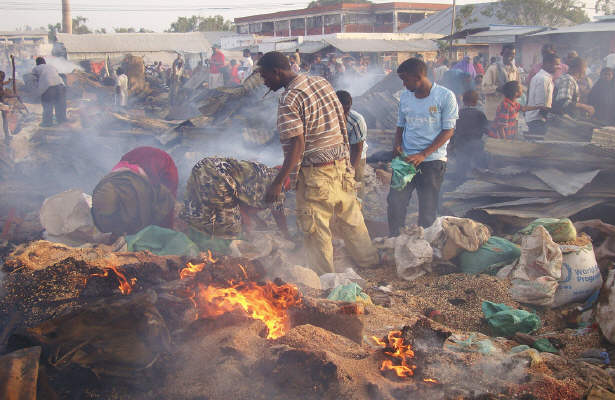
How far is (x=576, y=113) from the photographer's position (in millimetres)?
8039

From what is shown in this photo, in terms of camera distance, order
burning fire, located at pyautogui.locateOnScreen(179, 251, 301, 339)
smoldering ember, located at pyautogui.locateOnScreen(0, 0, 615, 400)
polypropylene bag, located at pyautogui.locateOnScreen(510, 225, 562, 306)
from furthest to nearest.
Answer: polypropylene bag, located at pyautogui.locateOnScreen(510, 225, 562, 306), burning fire, located at pyautogui.locateOnScreen(179, 251, 301, 339), smoldering ember, located at pyautogui.locateOnScreen(0, 0, 615, 400)

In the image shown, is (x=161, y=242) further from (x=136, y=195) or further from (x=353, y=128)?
(x=353, y=128)

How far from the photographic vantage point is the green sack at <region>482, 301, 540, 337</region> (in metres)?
3.55

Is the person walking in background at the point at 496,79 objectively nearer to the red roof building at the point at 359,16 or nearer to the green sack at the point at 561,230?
the green sack at the point at 561,230

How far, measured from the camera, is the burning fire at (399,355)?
103 inches

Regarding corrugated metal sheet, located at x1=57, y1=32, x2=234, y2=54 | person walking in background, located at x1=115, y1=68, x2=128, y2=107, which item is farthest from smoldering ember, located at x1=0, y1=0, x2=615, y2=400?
corrugated metal sheet, located at x1=57, y1=32, x2=234, y2=54

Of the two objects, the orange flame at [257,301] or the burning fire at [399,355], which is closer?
the burning fire at [399,355]

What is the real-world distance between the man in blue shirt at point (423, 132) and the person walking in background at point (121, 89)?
15.3 metres

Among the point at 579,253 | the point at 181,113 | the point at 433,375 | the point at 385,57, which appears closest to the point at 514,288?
the point at 579,253

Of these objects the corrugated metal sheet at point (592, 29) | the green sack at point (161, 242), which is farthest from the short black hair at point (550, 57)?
the corrugated metal sheet at point (592, 29)

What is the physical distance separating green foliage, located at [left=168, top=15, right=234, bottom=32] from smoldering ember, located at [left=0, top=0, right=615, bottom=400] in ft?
212

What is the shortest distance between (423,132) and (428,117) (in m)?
0.16

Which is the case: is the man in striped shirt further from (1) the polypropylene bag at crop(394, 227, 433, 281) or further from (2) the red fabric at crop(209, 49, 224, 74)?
(2) the red fabric at crop(209, 49, 224, 74)

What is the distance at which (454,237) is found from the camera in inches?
185
